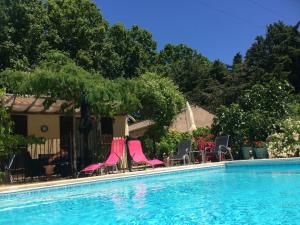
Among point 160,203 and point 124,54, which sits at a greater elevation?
point 124,54

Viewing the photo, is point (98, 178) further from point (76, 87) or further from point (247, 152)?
point (247, 152)

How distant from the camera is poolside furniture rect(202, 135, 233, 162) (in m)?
16.5

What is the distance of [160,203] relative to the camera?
7828 millimetres

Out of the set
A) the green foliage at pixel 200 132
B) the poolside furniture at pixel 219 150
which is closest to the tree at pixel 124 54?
the green foliage at pixel 200 132

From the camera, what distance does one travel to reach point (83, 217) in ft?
22.5

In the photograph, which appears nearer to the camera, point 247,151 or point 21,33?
point 247,151

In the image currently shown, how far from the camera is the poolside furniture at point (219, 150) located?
16484mm

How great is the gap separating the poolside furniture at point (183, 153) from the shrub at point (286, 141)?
3.28 m

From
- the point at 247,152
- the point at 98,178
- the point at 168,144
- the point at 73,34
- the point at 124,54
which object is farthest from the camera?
the point at 124,54

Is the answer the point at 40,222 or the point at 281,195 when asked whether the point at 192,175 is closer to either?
the point at 281,195

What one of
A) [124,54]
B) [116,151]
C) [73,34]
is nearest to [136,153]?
[116,151]

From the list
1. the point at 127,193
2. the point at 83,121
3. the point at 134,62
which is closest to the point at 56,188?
the point at 127,193

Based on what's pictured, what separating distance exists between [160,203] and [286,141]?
9.95m

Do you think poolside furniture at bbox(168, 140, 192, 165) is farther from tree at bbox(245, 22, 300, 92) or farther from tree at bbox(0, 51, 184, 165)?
tree at bbox(245, 22, 300, 92)
